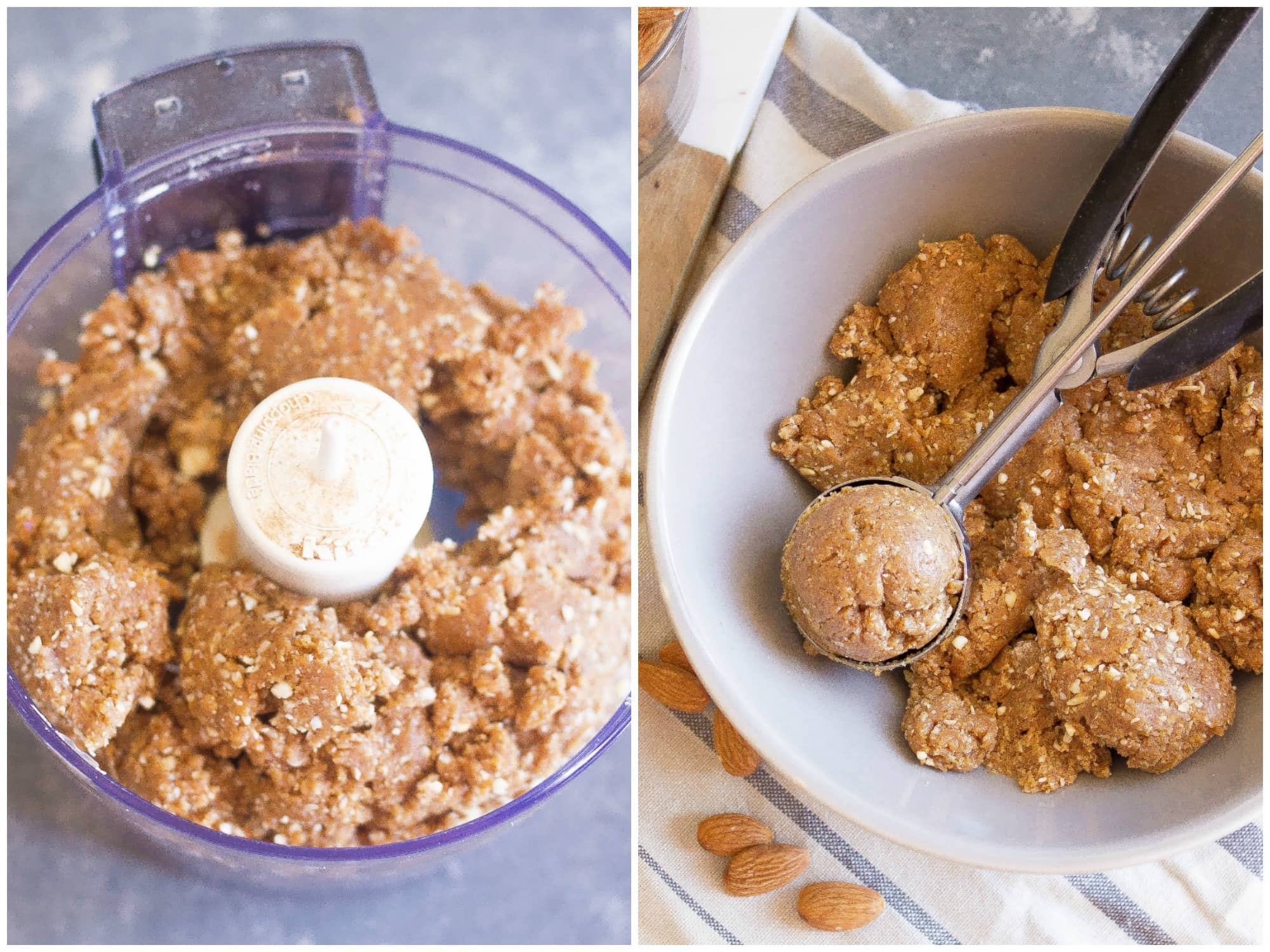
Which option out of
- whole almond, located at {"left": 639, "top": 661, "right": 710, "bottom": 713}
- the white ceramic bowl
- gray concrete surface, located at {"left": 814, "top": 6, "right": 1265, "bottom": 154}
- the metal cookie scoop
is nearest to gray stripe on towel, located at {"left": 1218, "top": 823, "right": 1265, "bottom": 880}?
the white ceramic bowl

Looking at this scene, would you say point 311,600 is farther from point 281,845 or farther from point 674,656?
point 674,656

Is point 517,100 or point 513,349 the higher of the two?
point 517,100

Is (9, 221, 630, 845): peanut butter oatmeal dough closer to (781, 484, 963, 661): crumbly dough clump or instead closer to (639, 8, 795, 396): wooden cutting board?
(639, 8, 795, 396): wooden cutting board

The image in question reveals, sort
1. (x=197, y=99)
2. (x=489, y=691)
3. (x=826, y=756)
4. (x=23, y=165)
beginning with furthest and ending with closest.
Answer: (x=23, y=165), (x=197, y=99), (x=489, y=691), (x=826, y=756)

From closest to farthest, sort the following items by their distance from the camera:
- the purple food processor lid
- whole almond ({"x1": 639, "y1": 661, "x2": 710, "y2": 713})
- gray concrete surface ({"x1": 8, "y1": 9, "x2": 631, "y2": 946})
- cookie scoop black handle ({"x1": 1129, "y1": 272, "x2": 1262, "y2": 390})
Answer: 1. cookie scoop black handle ({"x1": 1129, "y1": 272, "x2": 1262, "y2": 390})
2. the purple food processor lid
3. whole almond ({"x1": 639, "y1": 661, "x2": 710, "y2": 713})
4. gray concrete surface ({"x1": 8, "y1": 9, "x2": 631, "y2": 946})

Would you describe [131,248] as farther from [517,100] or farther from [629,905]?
[629,905]

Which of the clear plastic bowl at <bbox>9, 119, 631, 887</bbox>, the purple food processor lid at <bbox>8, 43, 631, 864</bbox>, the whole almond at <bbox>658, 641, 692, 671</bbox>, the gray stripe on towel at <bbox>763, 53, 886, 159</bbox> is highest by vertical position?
the gray stripe on towel at <bbox>763, 53, 886, 159</bbox>

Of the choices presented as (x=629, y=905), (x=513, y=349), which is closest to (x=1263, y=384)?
(x=513, y=349)
